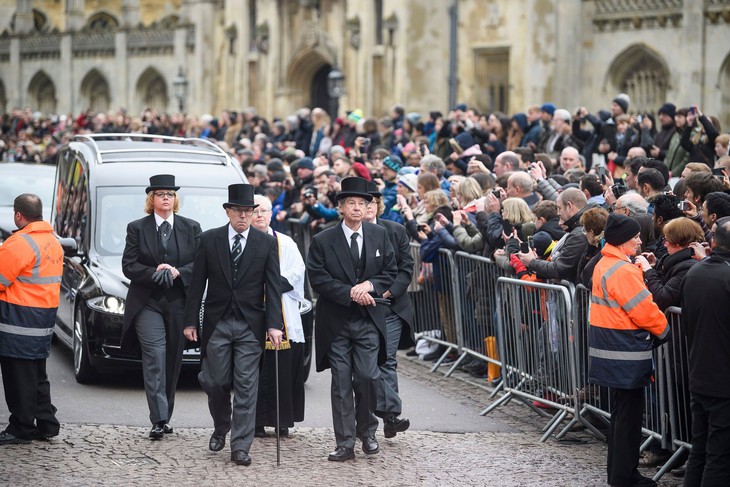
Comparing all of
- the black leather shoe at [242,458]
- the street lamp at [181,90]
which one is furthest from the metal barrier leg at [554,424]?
the street lamp at [181,90]

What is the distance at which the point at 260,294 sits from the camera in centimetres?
940

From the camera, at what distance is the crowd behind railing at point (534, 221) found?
9.27 metres

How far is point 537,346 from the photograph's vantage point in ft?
34.8

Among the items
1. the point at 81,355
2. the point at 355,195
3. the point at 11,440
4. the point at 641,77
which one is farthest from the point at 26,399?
the point at 641,77

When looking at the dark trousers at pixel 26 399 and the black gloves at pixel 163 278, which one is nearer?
the dark trousers at pixel 26 399

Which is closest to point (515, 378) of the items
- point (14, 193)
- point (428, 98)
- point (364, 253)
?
point (364, 253)

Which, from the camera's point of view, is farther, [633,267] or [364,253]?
[364,253]

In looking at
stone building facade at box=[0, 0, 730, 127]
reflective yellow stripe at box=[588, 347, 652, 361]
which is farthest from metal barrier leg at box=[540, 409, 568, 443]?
stone building facade at box=[0, 0, 730, 127]

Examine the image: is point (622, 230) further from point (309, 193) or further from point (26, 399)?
point (309, 193)

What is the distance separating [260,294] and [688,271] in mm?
3174

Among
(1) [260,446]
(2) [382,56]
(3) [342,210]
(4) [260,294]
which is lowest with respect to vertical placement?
(1) [260,446]

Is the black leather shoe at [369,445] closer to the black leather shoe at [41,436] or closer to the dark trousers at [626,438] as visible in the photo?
the dark trousers at [626,438]

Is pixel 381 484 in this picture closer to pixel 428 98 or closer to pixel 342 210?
pixel 342 210

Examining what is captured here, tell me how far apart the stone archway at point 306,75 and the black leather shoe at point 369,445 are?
2974 centimetres
